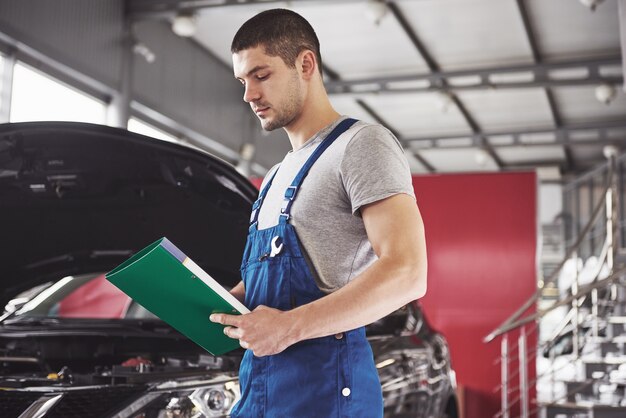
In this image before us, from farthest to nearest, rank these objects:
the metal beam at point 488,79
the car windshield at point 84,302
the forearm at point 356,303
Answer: the metal beam at point 488,79 < the car windshield at point 84,302 < the forearm at point 356,303

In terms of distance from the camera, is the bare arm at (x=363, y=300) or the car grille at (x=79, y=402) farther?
the car grille at (x=79, y=402)

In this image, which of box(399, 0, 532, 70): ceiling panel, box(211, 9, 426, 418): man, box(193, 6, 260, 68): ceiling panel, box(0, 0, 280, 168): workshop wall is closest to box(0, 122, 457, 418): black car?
box(211, 9, 426, 418): man

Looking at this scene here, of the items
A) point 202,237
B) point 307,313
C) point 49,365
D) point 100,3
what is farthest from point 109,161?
point 100,3

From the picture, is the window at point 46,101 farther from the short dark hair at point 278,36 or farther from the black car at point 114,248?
the short dark hair at point 278,36

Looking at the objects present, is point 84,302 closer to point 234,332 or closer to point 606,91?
point 234,332

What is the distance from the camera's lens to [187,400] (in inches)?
77.5

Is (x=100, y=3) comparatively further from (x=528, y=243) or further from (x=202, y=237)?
(x=202, y=237)

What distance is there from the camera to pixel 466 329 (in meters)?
7.66

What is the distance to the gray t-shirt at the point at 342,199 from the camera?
141 cm

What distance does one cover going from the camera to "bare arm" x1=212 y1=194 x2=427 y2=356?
4.27 feet

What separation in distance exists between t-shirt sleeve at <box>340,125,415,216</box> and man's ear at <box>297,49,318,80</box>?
0.53ft

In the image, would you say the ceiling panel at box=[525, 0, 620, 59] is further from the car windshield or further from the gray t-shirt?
the gray t-shirt

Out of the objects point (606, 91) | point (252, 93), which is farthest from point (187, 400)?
point (606, 91)

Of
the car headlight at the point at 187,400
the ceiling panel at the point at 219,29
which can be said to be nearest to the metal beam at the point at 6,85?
the ceiling panel at the point at 219,29
